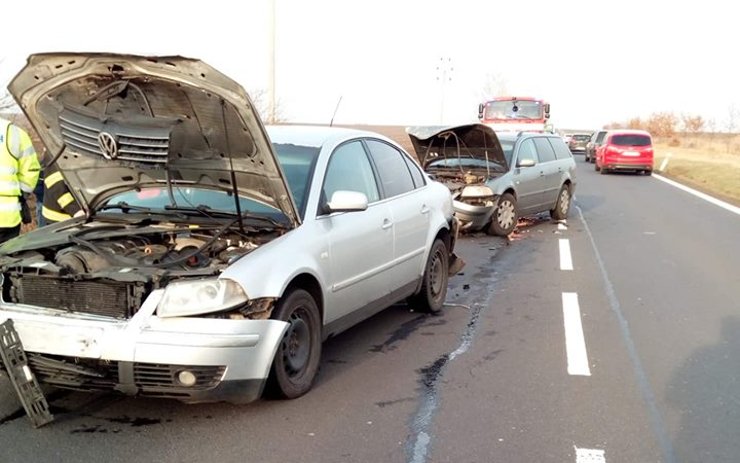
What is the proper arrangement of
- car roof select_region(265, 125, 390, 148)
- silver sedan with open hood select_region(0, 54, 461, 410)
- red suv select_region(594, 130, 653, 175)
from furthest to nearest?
red suv select_region(594, 130, 653, 175)
car roof select_region(265, 125, 390, 148)
silver sedan with open hood select_region(0, 54, 461, 410)

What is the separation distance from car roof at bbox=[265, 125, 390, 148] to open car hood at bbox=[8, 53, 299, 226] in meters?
0.70

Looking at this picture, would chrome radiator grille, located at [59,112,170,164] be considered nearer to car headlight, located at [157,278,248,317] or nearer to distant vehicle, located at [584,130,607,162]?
car headlight, located at [157,278,248,317]

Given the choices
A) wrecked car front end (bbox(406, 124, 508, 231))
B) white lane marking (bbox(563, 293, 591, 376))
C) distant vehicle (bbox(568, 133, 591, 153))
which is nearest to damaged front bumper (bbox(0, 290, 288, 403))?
white lane marking (bbox(563, 293, 591, 376))

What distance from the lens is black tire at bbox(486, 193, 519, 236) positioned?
37.9 ft

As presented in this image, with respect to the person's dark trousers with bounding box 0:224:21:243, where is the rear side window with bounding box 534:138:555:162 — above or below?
above

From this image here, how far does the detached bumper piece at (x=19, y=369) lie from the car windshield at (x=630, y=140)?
27.2 metres

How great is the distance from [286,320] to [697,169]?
29.6 m

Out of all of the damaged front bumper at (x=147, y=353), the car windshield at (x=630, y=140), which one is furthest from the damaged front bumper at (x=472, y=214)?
the car windshield at (x=630, y=140)

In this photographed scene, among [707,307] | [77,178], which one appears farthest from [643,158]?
[77,178]

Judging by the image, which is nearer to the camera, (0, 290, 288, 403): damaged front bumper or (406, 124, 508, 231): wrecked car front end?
(0, 290, 288, 403): damaged front bumper

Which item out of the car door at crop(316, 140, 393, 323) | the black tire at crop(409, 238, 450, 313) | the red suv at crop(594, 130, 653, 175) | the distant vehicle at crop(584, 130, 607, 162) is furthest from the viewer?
the distant vehicle at crop(584, 130, 607, 162)

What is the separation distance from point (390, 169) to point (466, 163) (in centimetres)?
623

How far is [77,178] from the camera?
5.14m

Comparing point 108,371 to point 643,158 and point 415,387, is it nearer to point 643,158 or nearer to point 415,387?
point 415,387
